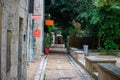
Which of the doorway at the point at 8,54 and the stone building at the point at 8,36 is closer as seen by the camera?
the stone building at the point at 8,36

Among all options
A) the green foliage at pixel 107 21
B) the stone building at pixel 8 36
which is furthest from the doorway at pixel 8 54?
the green foliage at pixel 107 21

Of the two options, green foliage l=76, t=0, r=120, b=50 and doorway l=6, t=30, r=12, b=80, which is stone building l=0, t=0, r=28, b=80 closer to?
doorway l=6, t=30, r=12, b=80

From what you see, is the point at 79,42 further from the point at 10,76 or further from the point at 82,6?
the point at 10,76

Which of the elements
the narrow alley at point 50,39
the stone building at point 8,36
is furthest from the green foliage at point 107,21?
the stone building at point 8,36

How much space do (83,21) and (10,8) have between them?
2236 cm

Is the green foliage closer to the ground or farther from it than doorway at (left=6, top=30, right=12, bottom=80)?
farther from it

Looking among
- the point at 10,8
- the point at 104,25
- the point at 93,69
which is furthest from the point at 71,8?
the point at 10,8

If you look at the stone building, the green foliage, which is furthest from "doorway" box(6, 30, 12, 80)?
the green foliage

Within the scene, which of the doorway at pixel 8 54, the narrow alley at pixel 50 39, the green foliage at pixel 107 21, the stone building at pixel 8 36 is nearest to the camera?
the stone building at pixel 8 36

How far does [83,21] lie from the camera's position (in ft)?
94.9

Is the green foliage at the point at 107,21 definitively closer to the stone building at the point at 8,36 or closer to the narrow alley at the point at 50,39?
the narrow alley at the point at 50,39

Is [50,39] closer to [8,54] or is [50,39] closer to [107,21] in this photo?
[107,21]

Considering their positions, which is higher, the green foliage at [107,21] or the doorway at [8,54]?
the green foliage at [107,21]

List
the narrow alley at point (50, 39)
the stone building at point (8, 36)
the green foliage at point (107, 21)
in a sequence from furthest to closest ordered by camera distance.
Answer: the green foliage at point (107, 21) < the narrow alley at point (50, 39) < the stone building at point (8, 36)
